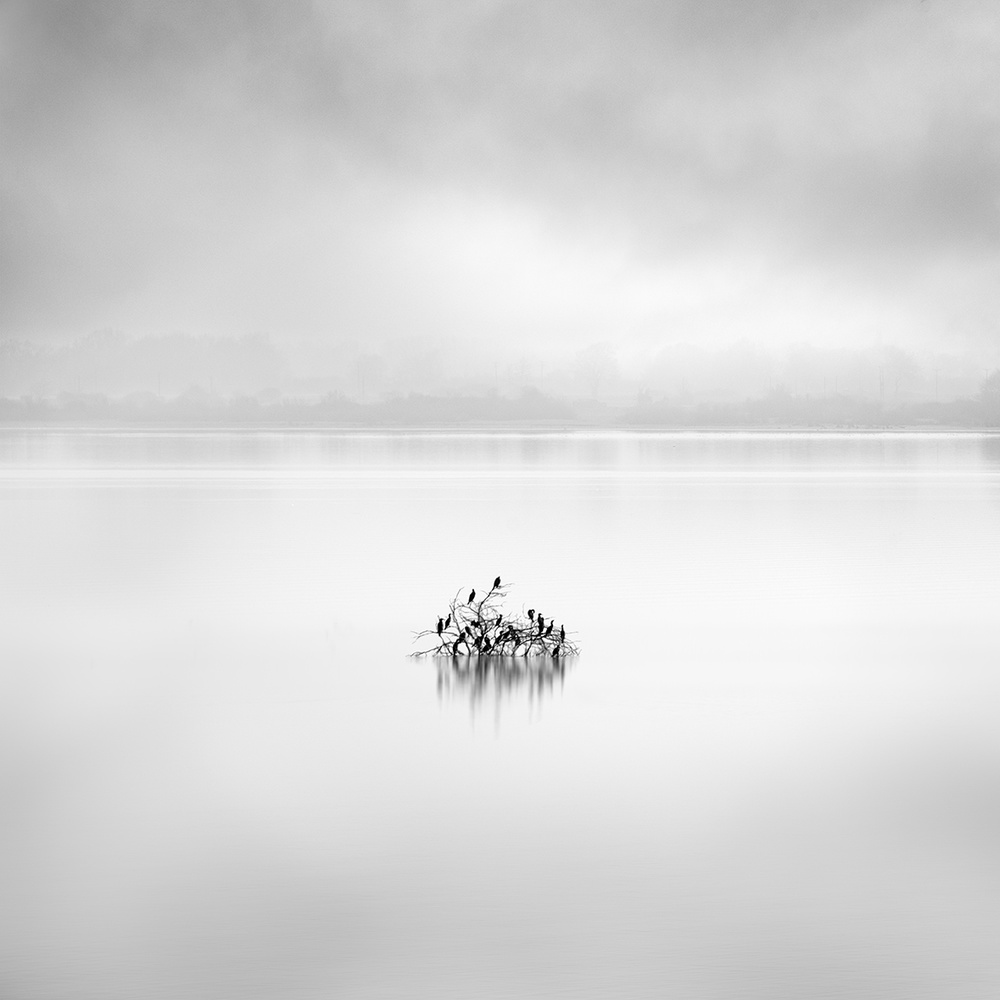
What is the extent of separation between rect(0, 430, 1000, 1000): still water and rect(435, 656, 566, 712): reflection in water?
81 millimetres

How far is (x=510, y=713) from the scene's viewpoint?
13156 millimetres

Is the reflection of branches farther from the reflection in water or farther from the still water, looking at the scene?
the still water

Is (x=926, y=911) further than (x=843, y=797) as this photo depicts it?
No

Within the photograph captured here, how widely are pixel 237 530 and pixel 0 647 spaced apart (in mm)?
21138

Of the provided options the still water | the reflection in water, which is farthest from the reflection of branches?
the still water

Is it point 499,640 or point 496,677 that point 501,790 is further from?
point 499,640

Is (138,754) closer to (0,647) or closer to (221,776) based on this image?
(221,776)

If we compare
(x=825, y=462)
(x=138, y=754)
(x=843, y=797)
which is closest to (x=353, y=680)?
(x=138, y=754)

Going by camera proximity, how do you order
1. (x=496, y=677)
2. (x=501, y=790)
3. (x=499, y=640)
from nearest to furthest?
1. (x=501, y=790)
2. (x=496, y=677)
3. (x=499, y=640)

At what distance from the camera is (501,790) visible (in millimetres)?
10273

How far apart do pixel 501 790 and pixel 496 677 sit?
4.81 meters

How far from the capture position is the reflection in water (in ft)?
46.2

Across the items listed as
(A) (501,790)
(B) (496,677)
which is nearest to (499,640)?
(B) (496,677)

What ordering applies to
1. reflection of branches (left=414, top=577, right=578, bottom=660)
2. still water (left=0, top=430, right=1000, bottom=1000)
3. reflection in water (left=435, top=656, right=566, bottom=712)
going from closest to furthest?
still water (left=0, top=430, right=1000, bottom=1000) → reflection in water (left=435, top=656, right=566, bottom=712) → reflection of branches (left=414, top=577, right=578, bottom=660)
